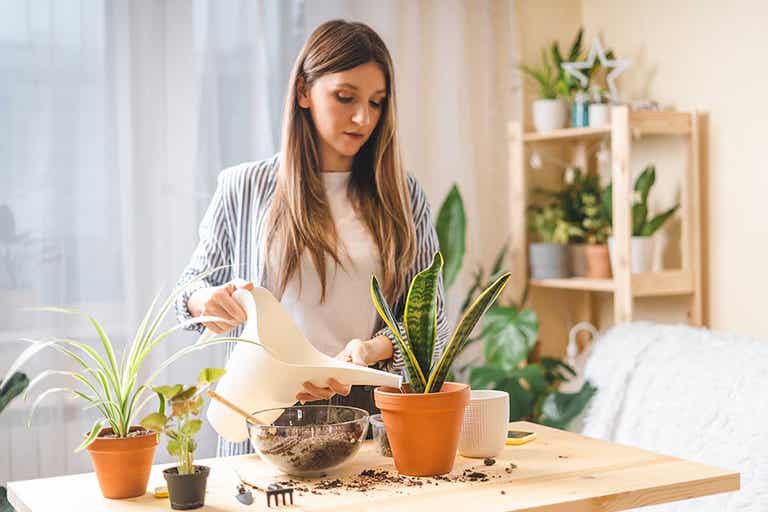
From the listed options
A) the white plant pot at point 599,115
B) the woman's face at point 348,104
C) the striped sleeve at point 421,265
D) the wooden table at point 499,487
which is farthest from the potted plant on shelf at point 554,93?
the wooden table at point 499,487

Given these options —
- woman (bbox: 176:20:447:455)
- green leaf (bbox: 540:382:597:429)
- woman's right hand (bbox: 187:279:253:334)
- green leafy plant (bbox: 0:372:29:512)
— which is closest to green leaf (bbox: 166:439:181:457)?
woman's right hand (bbox: 187:279:253:334)

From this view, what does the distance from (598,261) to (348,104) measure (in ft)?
5.85

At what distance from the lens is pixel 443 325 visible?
1963 millimetres

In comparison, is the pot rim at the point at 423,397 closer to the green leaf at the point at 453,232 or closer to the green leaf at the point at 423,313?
the green leaf at the point at 423,313

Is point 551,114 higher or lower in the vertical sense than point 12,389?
higher

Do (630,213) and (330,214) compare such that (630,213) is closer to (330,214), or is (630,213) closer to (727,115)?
(727,115)

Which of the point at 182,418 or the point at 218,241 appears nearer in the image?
the point at 182,418

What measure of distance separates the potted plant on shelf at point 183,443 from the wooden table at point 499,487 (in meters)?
0.03

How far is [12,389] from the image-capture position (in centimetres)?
255

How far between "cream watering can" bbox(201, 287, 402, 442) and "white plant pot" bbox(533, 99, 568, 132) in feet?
7.31

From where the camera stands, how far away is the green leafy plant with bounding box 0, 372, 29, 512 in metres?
2.41

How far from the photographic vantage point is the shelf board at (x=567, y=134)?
3400mm

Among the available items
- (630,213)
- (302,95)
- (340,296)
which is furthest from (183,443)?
(630,213)

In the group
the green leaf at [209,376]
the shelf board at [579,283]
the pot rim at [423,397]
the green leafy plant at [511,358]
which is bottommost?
the green leafy plant at [511,358]
